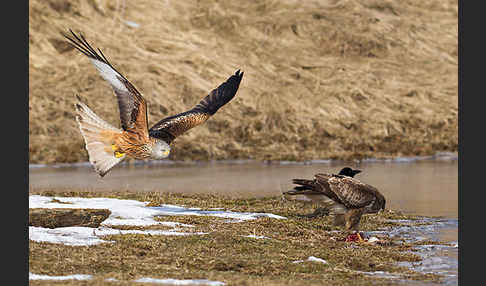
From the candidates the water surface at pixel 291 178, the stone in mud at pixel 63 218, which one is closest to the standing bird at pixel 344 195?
the water surface at pixel 291 178

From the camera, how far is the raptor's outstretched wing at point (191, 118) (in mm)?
14172

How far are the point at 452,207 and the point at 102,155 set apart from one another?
476 inches

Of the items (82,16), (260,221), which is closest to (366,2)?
(82,16)

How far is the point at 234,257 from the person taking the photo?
1225cm

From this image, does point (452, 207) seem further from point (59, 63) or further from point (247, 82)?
point (59, 63)

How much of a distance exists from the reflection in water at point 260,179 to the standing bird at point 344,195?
16.7ft

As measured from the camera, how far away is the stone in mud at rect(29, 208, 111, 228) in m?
14.2

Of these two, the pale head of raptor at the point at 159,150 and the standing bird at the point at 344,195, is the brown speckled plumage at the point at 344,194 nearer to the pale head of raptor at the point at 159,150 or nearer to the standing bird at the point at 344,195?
the standing bird at the point at 344,195

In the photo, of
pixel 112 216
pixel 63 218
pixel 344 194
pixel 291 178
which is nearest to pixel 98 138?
pixel 63 218

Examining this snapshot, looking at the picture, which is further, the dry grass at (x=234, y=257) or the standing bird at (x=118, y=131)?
the standing bird at (x=118, y=131)

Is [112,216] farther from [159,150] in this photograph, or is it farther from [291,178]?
[291,178]

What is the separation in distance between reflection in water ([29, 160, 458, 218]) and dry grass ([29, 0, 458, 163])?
4173mm

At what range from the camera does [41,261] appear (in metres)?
11.0

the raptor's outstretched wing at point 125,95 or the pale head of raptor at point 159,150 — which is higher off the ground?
the raptor's outstretched wing at point 125,95
